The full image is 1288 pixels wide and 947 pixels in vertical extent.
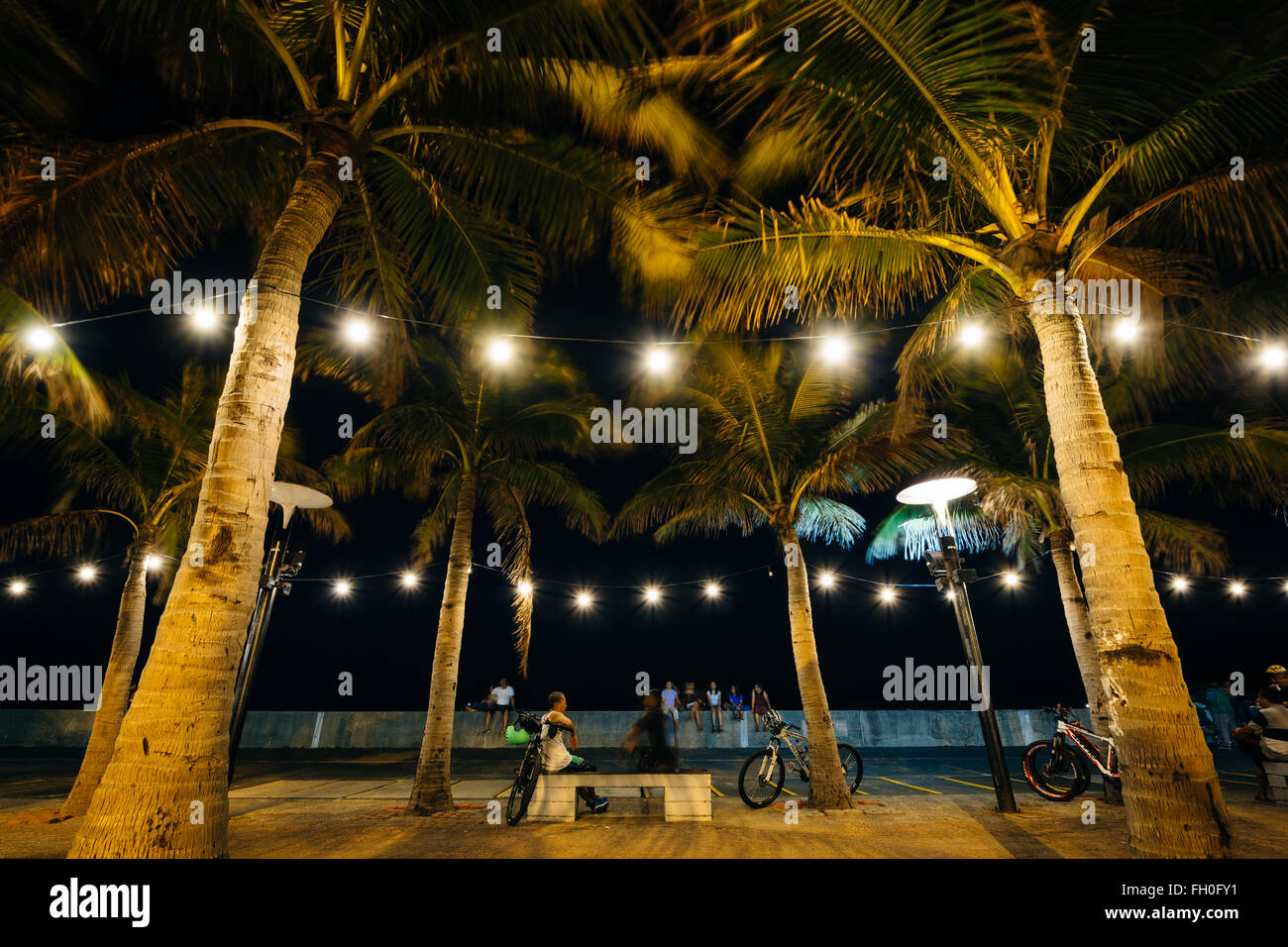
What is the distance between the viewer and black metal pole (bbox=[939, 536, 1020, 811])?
27.4 ft

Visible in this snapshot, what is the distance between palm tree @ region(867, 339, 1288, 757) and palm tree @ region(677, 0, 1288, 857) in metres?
3.53

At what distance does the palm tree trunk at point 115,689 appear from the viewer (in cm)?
828

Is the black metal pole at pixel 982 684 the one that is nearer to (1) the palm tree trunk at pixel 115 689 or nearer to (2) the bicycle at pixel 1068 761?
(2) the bicycle at pixel 1068 761

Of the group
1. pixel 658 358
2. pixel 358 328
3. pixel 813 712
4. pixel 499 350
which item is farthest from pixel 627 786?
pixel 358 328

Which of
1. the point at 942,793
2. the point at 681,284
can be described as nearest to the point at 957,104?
the point at 681,284

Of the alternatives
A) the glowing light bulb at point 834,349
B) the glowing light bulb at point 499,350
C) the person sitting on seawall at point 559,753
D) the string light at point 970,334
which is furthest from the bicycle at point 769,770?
the glowing light bulb at point 499,350

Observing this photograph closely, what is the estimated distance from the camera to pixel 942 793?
10.8m

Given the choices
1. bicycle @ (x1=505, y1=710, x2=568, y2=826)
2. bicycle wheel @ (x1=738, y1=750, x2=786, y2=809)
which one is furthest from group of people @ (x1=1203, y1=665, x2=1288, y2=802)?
bicycle @ (x1=505, y1=710, x2=568, y2=826)

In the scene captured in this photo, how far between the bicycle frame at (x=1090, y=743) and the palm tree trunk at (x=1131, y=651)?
5.93 m

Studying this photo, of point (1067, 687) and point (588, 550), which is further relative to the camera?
point (588, 550)

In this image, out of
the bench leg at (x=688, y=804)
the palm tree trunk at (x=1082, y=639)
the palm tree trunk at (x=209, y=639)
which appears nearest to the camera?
the palm tree trunk at (x=209, y=639)
